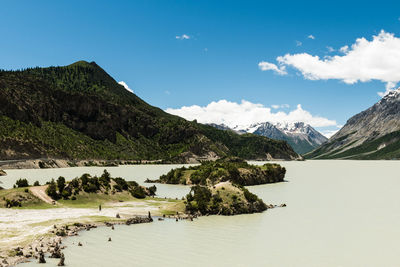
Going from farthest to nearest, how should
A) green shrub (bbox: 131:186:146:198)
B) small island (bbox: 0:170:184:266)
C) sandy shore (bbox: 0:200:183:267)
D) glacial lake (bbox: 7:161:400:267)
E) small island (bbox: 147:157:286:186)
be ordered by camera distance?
small island (bbox: 147:157:286:186)
green shrub (bbox: 131:186:146:198)
small island (bbox: 0:170:184:266)
sandy shore (bbox: 0:200:183:267)
glacial lake (bbox: 7:161:400:267)

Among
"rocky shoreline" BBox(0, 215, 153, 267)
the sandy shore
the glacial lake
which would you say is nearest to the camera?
"rocky shoreline" BBox(0, 215, 153, 267)

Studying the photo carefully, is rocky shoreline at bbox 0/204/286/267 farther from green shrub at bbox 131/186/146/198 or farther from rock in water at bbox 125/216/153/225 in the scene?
green shrub at bbox 131/186/146/198

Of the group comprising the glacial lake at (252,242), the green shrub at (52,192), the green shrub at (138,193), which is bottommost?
the glacial lake at (252,242)

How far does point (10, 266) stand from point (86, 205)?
27385mm

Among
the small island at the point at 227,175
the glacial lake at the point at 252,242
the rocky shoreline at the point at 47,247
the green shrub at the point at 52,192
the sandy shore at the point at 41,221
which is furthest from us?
the small island at the point at 227,175

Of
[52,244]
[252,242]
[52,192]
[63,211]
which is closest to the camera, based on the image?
[52,244]

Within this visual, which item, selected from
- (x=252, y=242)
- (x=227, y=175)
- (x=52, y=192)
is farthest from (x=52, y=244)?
(x=227, y=175)

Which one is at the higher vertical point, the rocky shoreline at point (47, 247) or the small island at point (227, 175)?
the small island at point (227, 175)

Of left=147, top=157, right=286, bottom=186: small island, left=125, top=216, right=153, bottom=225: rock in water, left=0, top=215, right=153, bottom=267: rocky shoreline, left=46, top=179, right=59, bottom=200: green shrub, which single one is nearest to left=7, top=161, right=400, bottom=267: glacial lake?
left=0, top=215, right=153, bottom=267: rocky shoreline

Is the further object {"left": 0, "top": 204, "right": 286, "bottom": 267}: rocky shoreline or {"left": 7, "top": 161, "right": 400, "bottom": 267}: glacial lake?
{"left": 7, "top": 161, "right": 400, "bottom": 267}: glacial lake

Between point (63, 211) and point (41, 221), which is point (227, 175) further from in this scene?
point (41, 221)

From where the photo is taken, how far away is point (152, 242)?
1420 inches

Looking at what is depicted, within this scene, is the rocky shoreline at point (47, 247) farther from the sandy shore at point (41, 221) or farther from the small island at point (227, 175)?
the small island at point (227, 175)

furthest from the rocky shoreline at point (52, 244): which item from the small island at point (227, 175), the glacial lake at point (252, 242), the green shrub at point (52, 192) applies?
the small island at point (227, 175)
